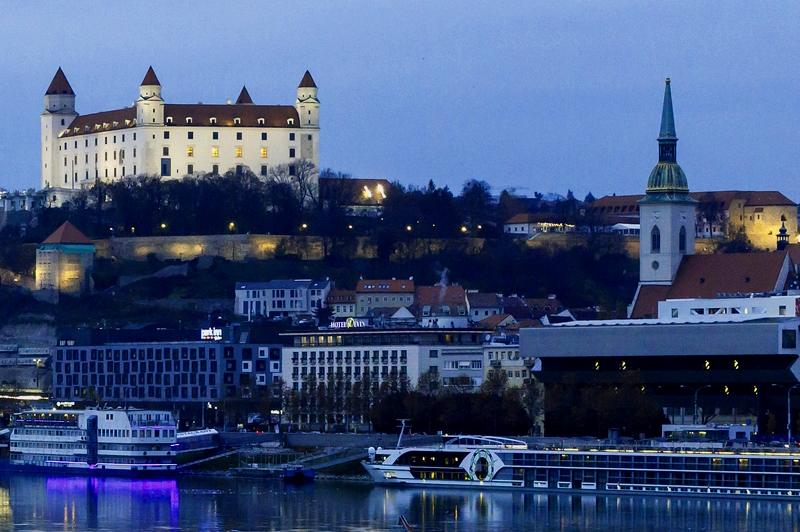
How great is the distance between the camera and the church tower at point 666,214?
11988 centimetres

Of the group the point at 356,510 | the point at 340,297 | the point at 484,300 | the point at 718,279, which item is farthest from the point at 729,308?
the point at 340,297

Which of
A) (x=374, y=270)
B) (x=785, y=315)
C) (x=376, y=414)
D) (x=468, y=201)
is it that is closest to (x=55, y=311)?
(x=374, y=270)

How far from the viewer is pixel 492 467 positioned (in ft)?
295

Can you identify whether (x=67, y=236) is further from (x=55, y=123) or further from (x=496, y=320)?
(x=496, y=320)

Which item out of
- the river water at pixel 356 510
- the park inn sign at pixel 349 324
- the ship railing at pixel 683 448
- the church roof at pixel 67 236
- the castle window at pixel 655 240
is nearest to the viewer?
the river water at pixel 356 510

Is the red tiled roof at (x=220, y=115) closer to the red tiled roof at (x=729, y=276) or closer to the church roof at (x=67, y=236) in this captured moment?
the church roof at (x=67, y=236)

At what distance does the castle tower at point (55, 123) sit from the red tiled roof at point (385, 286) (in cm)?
3798

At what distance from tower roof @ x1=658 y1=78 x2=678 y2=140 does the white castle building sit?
2119 inches

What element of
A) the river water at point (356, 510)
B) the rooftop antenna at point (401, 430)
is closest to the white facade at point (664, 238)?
the rooftop antenna at point (401, 430)

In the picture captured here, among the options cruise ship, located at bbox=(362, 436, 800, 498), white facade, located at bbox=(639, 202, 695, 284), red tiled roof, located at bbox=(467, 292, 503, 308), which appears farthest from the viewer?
red tiled roof, located at bbox=(467, 292, 503, 308)

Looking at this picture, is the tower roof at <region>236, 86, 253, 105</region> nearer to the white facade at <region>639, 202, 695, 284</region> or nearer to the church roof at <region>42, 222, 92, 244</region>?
the church roof at <region>42, 222, 92, 244</region>

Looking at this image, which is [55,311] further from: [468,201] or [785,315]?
[785,315]

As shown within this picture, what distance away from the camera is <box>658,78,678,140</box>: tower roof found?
12100 centimetres

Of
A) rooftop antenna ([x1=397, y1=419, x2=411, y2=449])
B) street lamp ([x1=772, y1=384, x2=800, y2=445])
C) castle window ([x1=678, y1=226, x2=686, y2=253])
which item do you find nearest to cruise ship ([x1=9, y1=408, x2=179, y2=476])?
rooftop antenna ([x1=397, y1=419, x2=411, y2=449])
